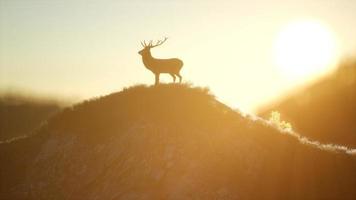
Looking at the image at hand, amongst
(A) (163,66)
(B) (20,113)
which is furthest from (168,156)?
(B) (20,113)

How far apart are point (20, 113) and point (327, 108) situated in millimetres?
88812

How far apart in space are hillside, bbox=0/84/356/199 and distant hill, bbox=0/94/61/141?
10227 centimetres

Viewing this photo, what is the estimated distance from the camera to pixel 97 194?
3525cm

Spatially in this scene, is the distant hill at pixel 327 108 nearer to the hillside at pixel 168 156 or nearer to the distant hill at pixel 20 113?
the distant hill at pixel 20 113

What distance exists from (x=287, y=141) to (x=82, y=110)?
14540mm

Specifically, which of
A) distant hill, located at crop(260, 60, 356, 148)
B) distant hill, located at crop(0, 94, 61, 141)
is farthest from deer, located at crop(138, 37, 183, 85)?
distant hill, located at crop(0, 94, 61, 141)

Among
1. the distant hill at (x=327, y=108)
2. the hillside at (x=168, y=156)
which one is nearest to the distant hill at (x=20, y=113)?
the distant hill at (x=327, y=108)

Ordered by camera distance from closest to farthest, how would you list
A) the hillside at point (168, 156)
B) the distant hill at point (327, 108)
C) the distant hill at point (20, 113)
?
the hillside at point (168, 156)
the distant hill at point (327, 108)
the distant hill at point (20, 113)

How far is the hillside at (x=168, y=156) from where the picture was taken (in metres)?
32.7

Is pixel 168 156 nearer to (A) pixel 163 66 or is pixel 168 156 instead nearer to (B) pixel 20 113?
(A) pixel 163 66

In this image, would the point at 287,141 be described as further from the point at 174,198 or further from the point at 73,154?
the point at 73,154

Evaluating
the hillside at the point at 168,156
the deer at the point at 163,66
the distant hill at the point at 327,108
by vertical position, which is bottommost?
the hillside at the point at 168,156

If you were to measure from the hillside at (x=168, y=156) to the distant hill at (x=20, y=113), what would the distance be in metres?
102

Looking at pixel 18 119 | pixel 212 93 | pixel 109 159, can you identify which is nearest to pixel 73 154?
pixel 109 159
